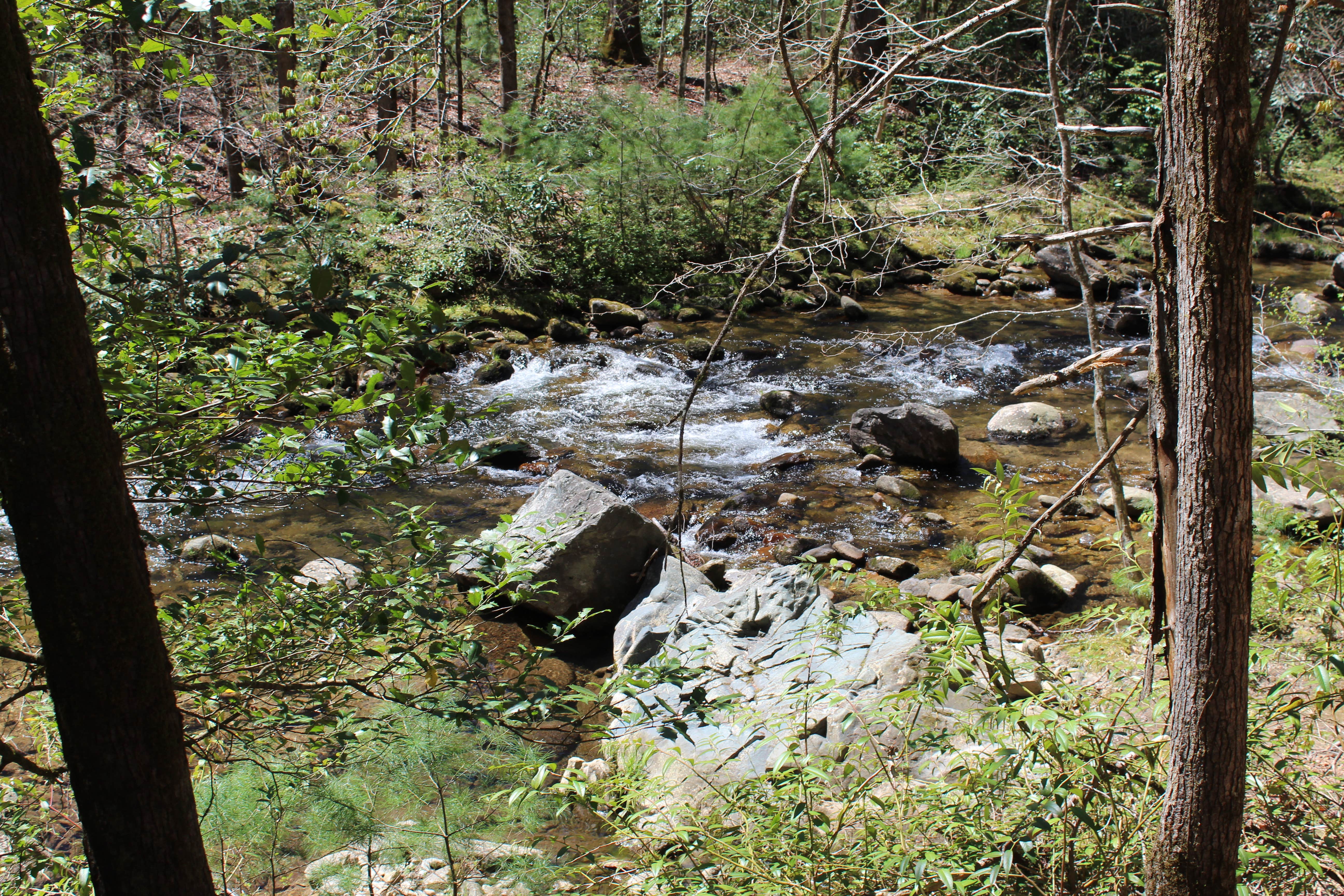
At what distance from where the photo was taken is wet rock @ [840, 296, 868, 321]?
13719 millimetres

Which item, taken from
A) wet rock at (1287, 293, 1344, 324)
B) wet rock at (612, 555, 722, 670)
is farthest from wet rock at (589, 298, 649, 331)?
wet rock at (1287, 293, 1344, 324)

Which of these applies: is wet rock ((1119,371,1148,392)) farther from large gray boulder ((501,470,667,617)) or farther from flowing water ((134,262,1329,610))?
large gray boulder ((501,470,667,617))

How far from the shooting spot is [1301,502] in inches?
247

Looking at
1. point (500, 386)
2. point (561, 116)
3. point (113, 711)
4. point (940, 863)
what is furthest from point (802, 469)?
point (561, 116)

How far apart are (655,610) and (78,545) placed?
13.1 feet

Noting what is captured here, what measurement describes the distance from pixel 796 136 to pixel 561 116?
3932mm

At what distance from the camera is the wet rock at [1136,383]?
10141mm

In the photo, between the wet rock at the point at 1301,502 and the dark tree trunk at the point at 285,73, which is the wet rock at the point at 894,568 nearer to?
the wet rock at the point at 1301,502

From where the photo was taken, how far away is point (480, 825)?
10.1ft

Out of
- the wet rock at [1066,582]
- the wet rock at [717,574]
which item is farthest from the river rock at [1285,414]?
the wet rock at [717,574]

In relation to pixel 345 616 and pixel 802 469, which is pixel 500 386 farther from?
pixel 345 616

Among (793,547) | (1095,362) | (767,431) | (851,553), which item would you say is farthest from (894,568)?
(1095,362)

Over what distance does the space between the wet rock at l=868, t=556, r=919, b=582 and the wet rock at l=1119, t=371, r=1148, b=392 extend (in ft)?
17.4

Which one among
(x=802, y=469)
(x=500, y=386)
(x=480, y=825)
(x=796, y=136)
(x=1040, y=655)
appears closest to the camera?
(x=480, y=825)
